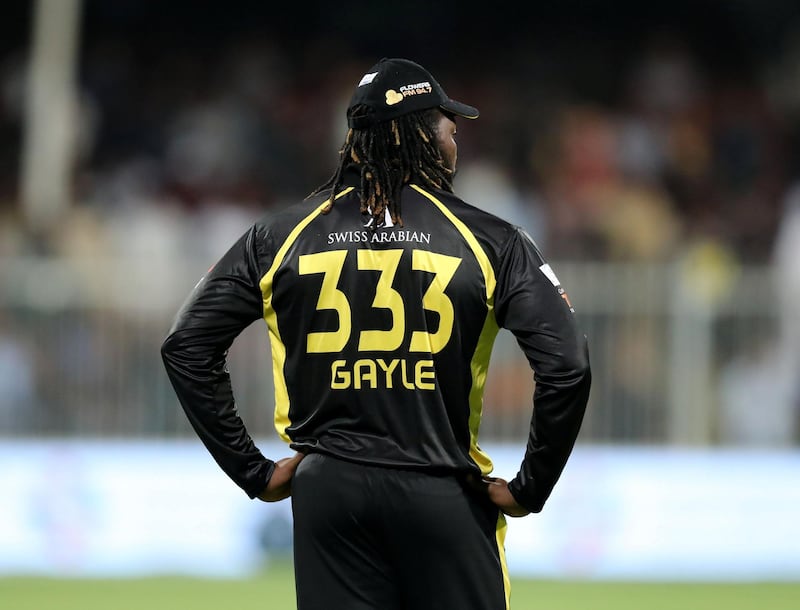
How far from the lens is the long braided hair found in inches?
165

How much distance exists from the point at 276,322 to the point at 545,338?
0.77 m

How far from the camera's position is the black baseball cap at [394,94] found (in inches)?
165

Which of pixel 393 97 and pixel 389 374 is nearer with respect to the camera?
pixel 389 374

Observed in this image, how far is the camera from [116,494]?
34.8 ft

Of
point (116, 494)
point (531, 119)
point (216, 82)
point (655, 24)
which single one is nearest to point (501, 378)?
point (116, 494)

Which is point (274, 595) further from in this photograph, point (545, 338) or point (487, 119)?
point (487, 119)

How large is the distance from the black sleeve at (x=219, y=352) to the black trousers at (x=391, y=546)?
0.39 meters

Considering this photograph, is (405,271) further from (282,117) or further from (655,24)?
(655,24)

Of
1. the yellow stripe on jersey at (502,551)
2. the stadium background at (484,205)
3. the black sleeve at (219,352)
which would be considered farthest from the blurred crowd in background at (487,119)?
the yellow stripe on jersey at (502,551)

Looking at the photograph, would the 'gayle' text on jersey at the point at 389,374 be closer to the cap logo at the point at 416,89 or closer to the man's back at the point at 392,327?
the man's back at the point at 392,327

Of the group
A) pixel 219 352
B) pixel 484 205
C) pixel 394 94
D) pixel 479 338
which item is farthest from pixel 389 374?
pixel 484 205

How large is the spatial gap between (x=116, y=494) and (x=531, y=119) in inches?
267

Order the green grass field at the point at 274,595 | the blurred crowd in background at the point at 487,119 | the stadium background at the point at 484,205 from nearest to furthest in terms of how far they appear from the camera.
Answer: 1. the green grass field at the point at 274,595
2. the stadium background at the point at 484,205
3. the blurred crowd in background at the point at 487,119

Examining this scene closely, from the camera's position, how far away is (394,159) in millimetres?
4211
